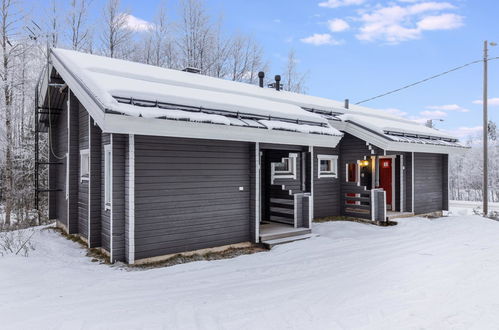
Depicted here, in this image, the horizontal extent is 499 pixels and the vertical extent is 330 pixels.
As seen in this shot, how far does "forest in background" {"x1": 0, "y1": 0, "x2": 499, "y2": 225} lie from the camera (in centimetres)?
1442

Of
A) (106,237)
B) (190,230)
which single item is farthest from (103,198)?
(190,230)

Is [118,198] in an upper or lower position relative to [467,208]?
upper

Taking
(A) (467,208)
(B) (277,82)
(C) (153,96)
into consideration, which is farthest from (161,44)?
(A) (467,208)

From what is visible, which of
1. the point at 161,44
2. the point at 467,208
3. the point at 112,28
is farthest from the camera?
the point at 161,44

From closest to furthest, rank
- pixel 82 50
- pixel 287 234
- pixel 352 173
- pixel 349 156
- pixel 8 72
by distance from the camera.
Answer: pixel 287 234
pixel 349 156
pixel 352 173
pixel 8 72
pixel 82 50

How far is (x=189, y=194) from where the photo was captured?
679 cm

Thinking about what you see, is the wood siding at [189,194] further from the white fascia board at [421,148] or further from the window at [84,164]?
the white fascia board at [421,148]

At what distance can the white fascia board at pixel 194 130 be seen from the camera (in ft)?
17.5

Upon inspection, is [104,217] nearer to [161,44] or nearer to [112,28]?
[112,28]

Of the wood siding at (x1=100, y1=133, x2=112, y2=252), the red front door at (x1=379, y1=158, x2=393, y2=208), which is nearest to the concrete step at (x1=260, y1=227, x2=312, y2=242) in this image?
the wood siding at (x1=100, y1=133, x2=112, y2=252)

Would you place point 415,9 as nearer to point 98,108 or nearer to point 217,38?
point 217,38

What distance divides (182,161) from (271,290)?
323 cm

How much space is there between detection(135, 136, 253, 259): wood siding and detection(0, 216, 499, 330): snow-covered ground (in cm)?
73

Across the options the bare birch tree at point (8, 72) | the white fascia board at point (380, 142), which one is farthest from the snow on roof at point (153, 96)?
the bare birch tree at point (8, 72)
